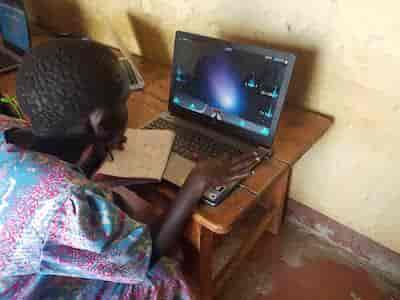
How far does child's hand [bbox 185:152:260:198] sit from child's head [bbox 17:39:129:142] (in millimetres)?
256

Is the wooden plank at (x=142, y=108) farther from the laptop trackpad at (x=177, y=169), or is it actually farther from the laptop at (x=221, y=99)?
the laptop trackpad at (x=177, y=169)

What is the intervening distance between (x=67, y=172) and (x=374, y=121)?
90cm

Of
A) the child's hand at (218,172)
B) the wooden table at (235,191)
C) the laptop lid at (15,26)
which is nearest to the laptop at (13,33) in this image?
the laptop lid at (15,26)

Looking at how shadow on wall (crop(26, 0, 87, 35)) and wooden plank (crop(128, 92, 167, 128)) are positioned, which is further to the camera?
shadow on wall (crop(26, 0, 87, 35))

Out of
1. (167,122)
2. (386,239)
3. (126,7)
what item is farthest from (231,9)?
(386,239)

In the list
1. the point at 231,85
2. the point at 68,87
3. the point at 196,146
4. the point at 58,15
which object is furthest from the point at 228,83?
the point at 58,15

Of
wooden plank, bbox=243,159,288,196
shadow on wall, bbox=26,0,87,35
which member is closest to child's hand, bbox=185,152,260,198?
wooden plank, bbox=243,159,288,196

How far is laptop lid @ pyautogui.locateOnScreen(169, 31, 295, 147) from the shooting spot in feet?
3.26

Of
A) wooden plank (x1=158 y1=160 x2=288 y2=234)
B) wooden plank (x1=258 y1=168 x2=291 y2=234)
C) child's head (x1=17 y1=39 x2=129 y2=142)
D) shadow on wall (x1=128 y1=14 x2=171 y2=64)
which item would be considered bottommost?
wooden plank (x1=258 y1=168 x2=291 y2=234)

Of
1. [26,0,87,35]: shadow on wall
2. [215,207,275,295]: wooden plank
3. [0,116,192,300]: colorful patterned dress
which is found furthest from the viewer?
[26,0,87,35]: shadow on wall

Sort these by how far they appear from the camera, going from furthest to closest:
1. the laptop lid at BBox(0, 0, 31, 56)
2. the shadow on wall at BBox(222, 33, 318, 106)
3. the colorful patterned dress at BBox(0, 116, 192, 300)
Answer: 1. the laptop lid at BBox(0, 0, 31, 56)
2. the shadow on wall at BBox(222, 33, 318, 106)
3. the colorful patterned dress at BBox(0, 116, 192, 300)

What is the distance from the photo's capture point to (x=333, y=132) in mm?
1225

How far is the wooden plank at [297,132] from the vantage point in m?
1.05

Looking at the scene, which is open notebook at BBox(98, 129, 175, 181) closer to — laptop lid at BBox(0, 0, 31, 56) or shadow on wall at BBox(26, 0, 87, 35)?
laptop lid at BBox(0, 0, 31, 56)
